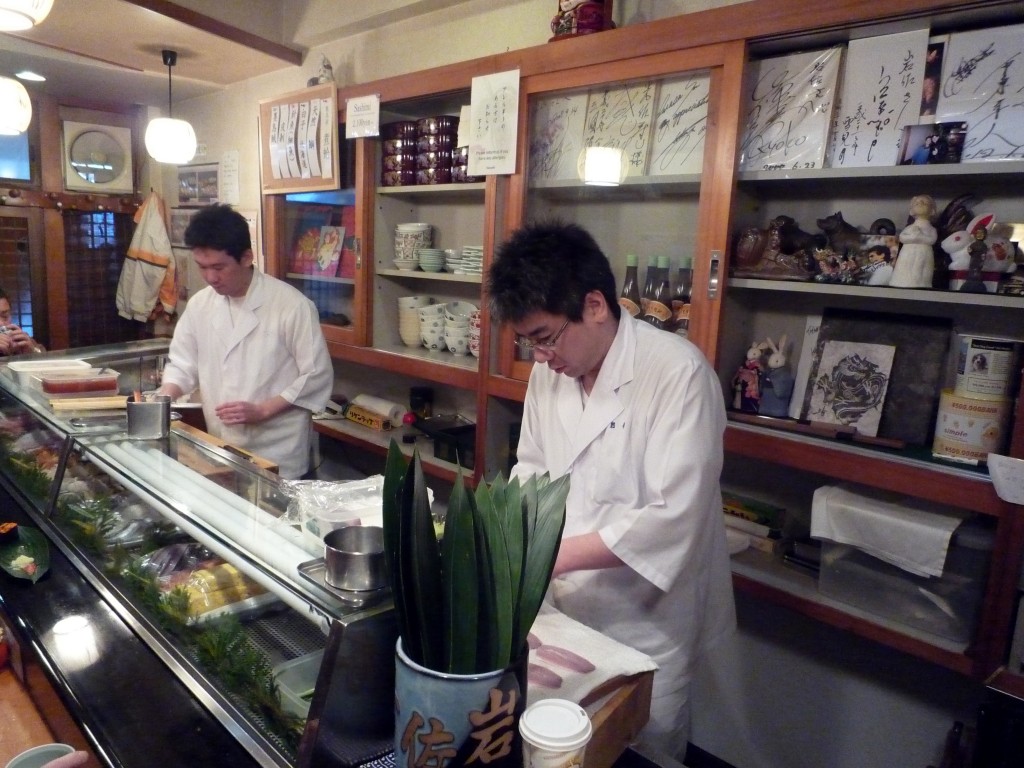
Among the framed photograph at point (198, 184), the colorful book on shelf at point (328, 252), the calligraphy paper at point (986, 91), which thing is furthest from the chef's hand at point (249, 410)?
the framed photograph at point (198, 184)

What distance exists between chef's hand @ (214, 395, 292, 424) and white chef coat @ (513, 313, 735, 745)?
3.75 feet

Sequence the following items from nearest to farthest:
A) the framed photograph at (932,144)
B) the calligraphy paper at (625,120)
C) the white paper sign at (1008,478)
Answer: the white paper sign at (1008,478), the framed photograph at (932,144), the calligraphy paper at (625,120)

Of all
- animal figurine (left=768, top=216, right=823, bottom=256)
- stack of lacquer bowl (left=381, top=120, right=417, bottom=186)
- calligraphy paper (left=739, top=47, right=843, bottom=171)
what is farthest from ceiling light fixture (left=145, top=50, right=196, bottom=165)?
animal figurine (left=768, top=216, right=823, bottom=256)

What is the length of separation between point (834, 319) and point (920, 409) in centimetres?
33

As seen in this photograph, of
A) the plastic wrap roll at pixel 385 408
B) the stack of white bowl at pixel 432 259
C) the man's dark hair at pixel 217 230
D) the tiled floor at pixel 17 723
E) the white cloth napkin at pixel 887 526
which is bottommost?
the tiled floor at pixel 17 723

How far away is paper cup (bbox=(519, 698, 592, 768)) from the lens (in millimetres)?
668

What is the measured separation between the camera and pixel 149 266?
491 centimetres

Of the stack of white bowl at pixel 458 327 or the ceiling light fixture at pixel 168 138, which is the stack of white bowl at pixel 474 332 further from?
the ceiling light fixture at pixel 168 138

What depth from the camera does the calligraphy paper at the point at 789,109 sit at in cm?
179

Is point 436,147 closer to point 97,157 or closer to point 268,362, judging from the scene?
point 268,362

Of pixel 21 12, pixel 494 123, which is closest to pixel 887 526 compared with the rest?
pixel 494 123

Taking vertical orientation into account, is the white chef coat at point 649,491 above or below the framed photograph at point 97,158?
below

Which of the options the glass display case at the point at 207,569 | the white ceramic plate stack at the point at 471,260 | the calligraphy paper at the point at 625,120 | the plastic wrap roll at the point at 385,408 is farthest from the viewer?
the plastic wrap roll at the point at 385,408

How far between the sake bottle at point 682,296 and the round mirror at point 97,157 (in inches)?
182
